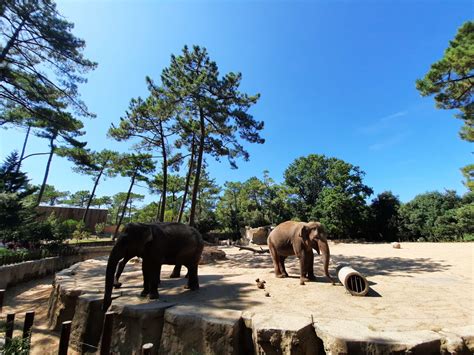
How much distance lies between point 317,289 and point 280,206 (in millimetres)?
26115

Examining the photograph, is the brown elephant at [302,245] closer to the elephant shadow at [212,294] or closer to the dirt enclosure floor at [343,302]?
the dirt enclosure floor at [343,302]

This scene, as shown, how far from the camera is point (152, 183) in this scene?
26656 mm

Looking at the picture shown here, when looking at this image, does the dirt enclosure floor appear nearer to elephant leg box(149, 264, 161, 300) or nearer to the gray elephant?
elephant leg box(149, 264, 161, 300)

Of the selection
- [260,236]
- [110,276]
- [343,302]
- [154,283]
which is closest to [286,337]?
[343,302]

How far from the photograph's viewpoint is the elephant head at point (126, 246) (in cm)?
387

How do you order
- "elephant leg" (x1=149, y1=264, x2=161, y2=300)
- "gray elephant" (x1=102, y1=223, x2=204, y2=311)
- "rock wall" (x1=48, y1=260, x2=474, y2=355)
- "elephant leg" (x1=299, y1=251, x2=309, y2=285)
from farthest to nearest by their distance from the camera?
1. "elephant leg" (x1=299, y1=251, x2=309, y2=285)
2. "elephant leg" (x1=149, y1=264, x2=161, y2=300)
3. "gray elephant" (x1=102, y1=223, x2=204, y2=311)
4. "rock wall" (x1=48, y1=260, x2=474, y2=355)

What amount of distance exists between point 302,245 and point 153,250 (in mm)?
3195

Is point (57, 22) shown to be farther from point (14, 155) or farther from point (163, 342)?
point (163, 342)

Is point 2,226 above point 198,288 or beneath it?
above

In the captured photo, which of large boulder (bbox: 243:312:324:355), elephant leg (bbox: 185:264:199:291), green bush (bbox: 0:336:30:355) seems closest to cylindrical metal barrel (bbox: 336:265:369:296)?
large boulder (bbox: 243:312:324:355)

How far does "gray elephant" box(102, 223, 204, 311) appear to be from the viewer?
3992 mm

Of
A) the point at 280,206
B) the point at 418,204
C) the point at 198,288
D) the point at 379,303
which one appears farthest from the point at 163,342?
the point at 418,204

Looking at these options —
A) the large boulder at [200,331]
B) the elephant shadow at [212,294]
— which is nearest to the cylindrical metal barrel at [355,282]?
the elephant shadow at [212,294]

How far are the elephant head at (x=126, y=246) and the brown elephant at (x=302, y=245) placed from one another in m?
3.27
